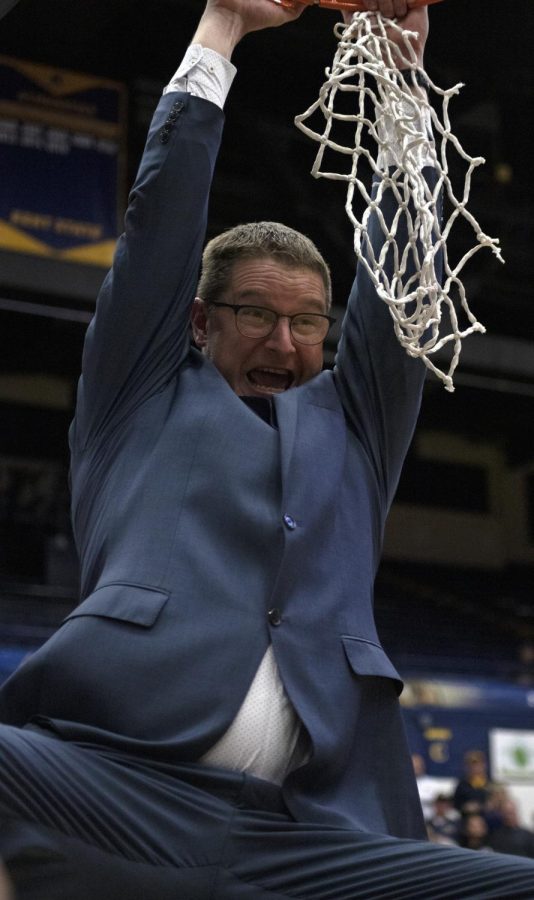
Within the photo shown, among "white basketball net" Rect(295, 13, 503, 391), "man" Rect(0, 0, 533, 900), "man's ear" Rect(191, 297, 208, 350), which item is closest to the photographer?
"man" Rect(0, 0, 533, 900)

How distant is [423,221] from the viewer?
264cm

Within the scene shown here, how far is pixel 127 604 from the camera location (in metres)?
2.16

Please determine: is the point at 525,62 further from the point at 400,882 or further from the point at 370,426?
the point at 400,882

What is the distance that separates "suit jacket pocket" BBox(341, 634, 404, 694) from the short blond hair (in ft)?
2.47

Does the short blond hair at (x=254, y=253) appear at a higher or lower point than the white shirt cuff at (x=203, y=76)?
lower

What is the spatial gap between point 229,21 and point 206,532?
1047mm

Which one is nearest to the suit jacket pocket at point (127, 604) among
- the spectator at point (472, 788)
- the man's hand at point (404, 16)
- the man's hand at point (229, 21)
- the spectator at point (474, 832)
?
the man's hand at point (229, 21)

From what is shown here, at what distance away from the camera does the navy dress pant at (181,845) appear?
182 cm

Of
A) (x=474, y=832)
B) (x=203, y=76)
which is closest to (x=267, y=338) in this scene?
(x=203, y=76)

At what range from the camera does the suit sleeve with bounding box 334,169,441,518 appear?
8.56 feet

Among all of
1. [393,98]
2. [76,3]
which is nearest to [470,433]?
[76,3]

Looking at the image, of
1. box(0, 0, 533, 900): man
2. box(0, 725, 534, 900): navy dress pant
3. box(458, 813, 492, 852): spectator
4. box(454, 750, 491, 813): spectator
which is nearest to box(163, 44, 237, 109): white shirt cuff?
box(0, 0, 533, 900): man

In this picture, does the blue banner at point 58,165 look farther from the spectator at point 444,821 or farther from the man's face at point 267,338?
the man's face at point 267,338

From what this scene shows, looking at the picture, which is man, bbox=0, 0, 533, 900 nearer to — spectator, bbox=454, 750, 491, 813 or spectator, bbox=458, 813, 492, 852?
spectator, bbox=458, 813, 492, 852
